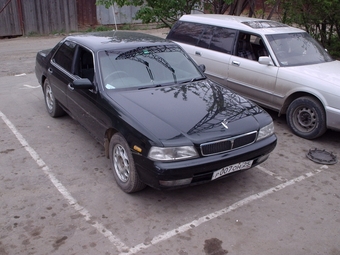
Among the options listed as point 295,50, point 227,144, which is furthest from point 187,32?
point 227,144

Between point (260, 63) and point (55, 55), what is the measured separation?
11.4 ft

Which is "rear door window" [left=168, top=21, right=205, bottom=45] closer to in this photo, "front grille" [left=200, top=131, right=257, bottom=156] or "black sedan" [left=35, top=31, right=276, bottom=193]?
"black sedan" [left=35, top=31, right=276, bottom=193]

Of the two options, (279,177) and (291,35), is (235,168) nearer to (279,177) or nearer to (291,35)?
(279,177)

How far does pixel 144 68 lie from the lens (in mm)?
5059

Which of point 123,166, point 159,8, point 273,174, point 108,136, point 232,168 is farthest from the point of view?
point 159,8

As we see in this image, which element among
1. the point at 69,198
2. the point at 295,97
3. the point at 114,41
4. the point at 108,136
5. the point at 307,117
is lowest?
the point at 69,198

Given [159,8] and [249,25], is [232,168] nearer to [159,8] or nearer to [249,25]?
[249,25]

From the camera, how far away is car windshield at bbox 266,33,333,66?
6.48 meters

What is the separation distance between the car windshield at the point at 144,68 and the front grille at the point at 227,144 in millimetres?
1396

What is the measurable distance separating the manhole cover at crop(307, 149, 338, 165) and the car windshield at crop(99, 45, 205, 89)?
6.59ft

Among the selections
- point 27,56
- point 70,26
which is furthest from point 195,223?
point 70,26

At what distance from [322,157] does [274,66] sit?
1.77 metres

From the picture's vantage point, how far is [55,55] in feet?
20.6

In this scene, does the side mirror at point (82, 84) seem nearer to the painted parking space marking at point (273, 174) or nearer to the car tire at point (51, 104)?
the car tire at point (51, 104)
